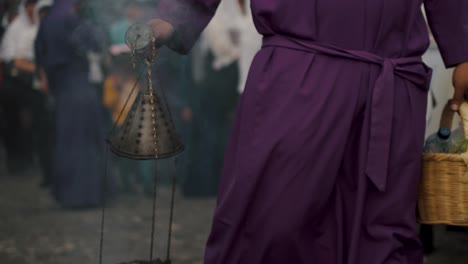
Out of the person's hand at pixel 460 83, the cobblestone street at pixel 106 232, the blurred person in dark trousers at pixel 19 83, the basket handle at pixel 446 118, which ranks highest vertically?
the person's hand at pixel 460 83

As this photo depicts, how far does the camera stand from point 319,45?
3.17 metres

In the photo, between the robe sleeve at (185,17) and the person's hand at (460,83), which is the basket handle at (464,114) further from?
the robe sleeve at (185,17)

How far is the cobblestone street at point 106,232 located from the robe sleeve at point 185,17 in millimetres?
2399

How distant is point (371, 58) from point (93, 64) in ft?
17.5

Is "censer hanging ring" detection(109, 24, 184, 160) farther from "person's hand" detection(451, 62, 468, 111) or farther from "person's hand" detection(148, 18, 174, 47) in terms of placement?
"person's hand" detection(451, 62, 468, 111)

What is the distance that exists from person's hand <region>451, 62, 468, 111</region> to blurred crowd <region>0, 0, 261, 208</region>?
418 centimetres

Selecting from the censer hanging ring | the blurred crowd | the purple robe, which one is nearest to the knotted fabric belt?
the purple robe

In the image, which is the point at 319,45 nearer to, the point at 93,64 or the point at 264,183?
the point at 264,183

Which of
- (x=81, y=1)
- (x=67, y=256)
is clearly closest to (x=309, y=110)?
(x=67, y=256)

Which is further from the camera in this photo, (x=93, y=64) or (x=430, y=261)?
(x=93, y=64)

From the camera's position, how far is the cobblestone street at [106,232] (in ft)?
18.9

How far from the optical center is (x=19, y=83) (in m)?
10.2

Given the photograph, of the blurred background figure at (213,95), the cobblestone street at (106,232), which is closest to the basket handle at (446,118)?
the cobblestone street at (106,232)

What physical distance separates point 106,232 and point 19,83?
3957 mm
